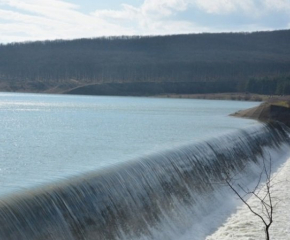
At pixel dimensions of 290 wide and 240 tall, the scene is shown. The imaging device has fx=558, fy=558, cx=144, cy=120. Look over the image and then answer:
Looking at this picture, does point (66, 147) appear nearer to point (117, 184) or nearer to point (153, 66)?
point (117, 184)

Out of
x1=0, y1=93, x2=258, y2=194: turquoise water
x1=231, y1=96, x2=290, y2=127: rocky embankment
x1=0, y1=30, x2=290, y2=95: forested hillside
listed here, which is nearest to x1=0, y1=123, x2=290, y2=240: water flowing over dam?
x1=0, y1=93, x2=258, y2=194: turquoise water

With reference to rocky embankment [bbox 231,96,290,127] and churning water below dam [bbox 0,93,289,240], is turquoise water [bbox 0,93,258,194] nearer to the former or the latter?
churning water below dam [bbox 0,93,289,240]

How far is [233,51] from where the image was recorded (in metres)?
187

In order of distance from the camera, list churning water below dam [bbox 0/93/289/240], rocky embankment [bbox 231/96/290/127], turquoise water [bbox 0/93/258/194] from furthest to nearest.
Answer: rocky embankment [bbox 231/96/290/127]
turquoise water [bbox 0/93/258/194]
churning water below dam [bbox 0/93/289/240]

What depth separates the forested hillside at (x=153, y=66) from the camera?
5472 inches

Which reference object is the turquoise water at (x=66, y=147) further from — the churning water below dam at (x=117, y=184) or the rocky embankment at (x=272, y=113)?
the rocky embankment at (x=272, y=113)

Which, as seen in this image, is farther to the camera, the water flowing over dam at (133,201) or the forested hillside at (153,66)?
the forested hillside at (153,66)

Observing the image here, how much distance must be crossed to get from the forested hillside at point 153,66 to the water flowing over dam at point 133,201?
349 ft

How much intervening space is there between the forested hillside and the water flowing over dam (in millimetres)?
106237

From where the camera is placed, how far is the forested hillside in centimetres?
13900

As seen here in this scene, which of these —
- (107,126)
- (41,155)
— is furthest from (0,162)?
(107,126)

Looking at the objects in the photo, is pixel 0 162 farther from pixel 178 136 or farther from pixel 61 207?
pixel 178 136

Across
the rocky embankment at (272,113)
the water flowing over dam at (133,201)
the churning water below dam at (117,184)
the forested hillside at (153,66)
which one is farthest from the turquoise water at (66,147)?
the forested hillside at (153,66)

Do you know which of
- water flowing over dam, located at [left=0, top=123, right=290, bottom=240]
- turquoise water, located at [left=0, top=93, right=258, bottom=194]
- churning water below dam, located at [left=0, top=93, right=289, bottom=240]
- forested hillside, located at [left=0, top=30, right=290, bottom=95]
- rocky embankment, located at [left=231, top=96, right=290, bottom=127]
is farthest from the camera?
forested hillside, located at [left=0, top=30, right=290, bottom=95]
